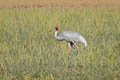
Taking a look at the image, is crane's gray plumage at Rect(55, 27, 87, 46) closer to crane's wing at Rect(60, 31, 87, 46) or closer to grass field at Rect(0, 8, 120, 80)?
crane's wing at Rect(60, 31, 87, 46)

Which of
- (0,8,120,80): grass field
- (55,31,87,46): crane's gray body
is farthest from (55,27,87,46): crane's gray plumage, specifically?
(0,8,120,80): grass field

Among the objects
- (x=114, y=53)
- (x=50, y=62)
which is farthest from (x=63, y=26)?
(x=50, y=62)

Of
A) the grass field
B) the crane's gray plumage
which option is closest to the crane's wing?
the crane's gray plumage

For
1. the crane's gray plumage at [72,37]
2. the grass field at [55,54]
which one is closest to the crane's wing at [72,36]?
the crane's gray plumage at [72,37]

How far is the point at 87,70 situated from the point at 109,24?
193 inches

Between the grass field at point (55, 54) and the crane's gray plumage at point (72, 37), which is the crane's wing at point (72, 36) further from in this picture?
the grass field at point (55, 54)

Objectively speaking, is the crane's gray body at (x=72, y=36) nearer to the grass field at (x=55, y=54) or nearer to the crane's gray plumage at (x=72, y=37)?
the crane's gray plumage at (x=72, y=37)

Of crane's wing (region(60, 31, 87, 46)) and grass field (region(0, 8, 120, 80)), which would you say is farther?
crane's wing (region(60, 31, 87, 46))

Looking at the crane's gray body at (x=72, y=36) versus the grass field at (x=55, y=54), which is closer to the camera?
the grass field at (x=55, y=54)

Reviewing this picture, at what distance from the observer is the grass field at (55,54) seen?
169 inches

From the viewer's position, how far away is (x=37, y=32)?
25.5 ft

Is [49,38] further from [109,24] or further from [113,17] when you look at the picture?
[113,17]

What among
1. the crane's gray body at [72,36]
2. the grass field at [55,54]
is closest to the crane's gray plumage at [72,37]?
the crane's gray body at [72,36]

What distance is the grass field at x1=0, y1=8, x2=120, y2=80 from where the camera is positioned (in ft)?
14.1
